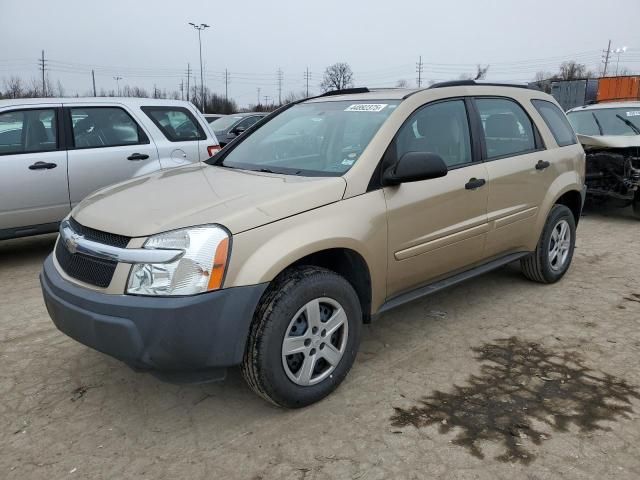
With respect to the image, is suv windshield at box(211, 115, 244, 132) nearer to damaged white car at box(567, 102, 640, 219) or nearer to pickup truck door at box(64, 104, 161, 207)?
pickup truck door at box(64, 104, 161, 207)

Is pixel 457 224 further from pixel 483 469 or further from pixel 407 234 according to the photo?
pixel 483 469

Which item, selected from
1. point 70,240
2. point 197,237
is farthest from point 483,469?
point 70,240

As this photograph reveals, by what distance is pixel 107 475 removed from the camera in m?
2.44

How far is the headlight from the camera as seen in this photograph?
8.17 feet

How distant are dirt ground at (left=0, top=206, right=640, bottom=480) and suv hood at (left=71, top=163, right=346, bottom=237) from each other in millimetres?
1039

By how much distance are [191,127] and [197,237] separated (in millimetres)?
4584

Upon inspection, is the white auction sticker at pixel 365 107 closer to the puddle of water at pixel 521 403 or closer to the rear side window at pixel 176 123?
the puddle of water at pixel 521 403

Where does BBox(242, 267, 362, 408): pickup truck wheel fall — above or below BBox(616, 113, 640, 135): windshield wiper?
below

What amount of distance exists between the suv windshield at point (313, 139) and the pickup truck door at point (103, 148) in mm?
2509

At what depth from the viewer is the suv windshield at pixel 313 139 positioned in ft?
11.1

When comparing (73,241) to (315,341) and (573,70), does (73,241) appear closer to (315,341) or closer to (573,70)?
(315,341)

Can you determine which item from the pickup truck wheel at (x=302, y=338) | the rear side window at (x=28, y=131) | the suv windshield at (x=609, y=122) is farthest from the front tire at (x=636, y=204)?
the rear side window at (x=28, y=131)

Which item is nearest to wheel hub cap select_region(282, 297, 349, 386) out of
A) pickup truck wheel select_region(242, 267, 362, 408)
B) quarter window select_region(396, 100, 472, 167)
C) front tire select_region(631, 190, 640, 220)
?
pickup truck wheel select_region(242, 267, 362, 408)

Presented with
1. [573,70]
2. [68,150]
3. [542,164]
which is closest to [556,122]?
[542,164]
